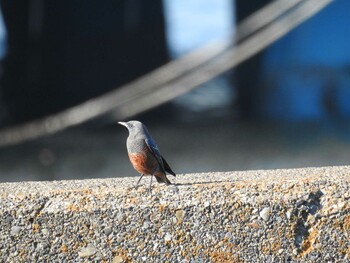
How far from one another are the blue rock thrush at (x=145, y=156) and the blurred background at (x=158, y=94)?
12.3 feet

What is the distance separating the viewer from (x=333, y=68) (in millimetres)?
6492

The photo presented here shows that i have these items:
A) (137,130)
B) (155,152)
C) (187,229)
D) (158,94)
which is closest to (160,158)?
(155,152)

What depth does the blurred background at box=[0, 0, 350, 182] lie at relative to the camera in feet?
21.3

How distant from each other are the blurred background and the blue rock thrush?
3.75 metres

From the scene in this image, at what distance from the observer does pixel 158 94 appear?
21.5ft

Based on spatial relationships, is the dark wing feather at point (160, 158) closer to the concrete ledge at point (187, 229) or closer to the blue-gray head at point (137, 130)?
the blue-gray head at point (137, 130)

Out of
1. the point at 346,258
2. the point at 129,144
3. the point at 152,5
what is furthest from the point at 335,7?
the point at 346,258

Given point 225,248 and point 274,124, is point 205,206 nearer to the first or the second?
point 225,248

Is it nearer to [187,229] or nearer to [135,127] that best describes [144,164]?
[135,127]

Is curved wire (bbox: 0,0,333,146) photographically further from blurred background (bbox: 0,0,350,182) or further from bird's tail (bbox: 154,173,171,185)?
bird's tail (bbox: 154,173,171,185)

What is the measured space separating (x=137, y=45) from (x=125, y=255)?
4620 mm

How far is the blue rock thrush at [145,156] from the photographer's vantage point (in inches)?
100

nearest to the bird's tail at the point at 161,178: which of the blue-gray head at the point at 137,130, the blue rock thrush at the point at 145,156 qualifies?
the blue rock thrush at the point at 145,156

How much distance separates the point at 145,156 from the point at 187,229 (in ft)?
1.52
